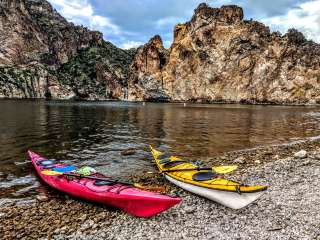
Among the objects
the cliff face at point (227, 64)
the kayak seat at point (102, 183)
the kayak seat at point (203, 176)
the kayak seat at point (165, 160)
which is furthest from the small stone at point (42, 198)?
the cliff face at point (227, 64)

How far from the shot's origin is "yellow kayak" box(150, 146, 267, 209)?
10.8 m

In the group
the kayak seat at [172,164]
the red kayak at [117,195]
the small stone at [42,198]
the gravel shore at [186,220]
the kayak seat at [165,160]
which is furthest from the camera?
the kayak seat at [165,160]

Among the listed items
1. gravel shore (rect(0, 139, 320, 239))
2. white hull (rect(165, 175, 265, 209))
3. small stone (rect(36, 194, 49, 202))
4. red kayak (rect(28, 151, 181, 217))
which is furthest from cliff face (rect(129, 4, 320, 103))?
small stone (rect(36, 194, 49, 202))

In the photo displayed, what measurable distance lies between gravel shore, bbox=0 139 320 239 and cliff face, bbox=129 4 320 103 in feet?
476

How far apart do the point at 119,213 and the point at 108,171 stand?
23.3 feet

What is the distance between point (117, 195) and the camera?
11.5 metres

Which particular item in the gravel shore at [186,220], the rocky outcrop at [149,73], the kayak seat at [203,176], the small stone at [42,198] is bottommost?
→ the small stone at [42,198]

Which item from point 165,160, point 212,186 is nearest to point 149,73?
point 165,160

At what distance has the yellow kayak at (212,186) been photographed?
35.5 ft

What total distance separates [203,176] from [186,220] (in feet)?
8.62

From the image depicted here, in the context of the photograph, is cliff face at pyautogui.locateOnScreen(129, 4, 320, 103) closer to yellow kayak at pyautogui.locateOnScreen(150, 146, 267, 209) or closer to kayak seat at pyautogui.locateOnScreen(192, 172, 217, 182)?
yellow kayak at pyautogui.locateOnScreen(150, 146, 267, 209)

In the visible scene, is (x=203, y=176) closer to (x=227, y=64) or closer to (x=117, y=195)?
(x=117, y=195)

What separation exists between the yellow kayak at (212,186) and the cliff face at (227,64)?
475ft

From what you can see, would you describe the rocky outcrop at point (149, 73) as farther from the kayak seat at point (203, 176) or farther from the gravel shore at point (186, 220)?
the gravel shore at point (186, 220)
